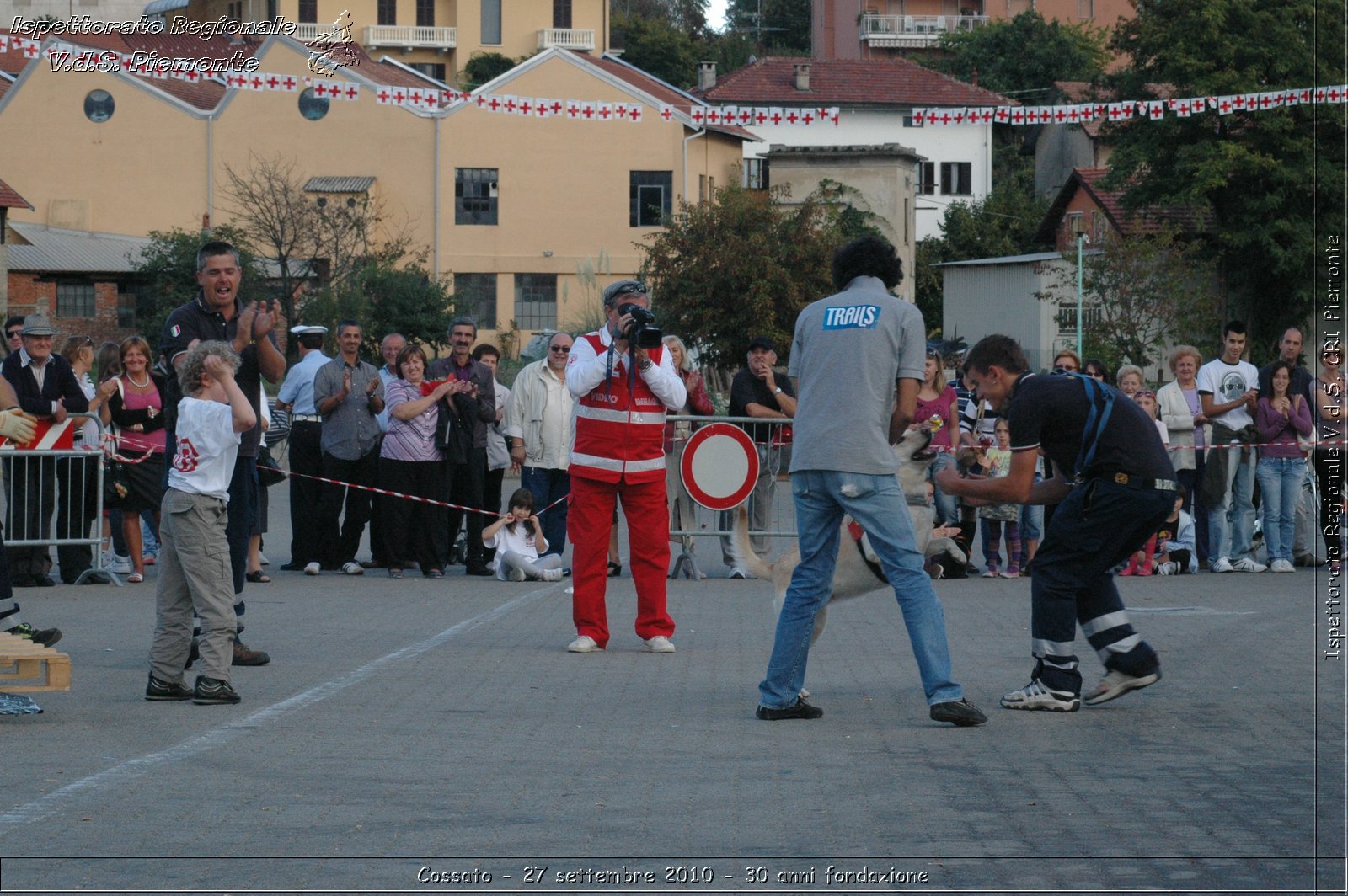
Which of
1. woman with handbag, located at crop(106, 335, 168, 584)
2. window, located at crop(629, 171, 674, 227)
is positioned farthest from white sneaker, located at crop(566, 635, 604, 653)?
window, located at crop(629, 171, 674, 227)

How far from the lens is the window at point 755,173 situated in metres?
68.9

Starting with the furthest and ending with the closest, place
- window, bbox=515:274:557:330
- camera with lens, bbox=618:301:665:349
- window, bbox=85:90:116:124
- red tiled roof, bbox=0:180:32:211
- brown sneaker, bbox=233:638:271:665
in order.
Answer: window, bbox=515:274:557:330
window, bbox=85:90:116:124
red tiled roof, bbox=0:180:32:211
camera with lens, bbox=618:301:665:349
brown sneaker, bbox=233:638:271:665

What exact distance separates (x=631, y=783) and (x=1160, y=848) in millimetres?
1972

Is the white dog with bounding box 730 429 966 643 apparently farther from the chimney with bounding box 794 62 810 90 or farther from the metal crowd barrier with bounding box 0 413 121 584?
the chimney with bounding box 794 62 810 90

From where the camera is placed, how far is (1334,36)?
5520mm

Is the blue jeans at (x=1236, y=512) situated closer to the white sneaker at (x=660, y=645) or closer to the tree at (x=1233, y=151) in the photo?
the white sneaker at (x=660, y=645)

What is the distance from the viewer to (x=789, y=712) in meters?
7.39

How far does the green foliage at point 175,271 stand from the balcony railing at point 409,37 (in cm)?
3329

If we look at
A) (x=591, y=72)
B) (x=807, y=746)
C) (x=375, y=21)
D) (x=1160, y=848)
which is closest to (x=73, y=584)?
(x=807, y=746)

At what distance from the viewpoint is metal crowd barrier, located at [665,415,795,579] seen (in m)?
14.9

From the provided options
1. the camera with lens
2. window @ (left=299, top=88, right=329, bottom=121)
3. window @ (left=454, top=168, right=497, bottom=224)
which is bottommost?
the camera with lens

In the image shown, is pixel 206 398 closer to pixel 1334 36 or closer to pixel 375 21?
pixel 1334 36

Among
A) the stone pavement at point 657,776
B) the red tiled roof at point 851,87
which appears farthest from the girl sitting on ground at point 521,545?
the red tiled roof at point 851,87

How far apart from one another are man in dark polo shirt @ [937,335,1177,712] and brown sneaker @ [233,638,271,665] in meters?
4.18
